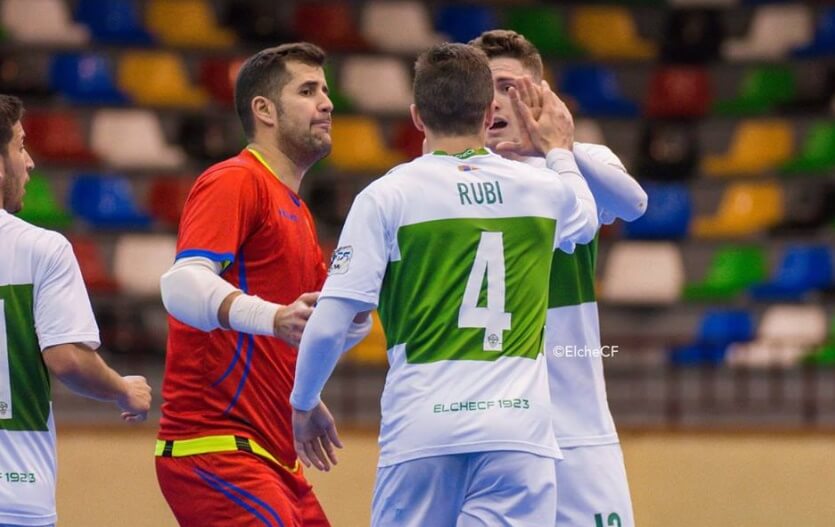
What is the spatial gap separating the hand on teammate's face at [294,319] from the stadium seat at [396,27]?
1128 cm

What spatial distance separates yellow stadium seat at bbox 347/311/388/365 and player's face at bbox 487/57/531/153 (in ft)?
23.7

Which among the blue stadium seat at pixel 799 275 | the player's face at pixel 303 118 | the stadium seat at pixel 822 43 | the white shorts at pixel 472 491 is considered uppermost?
the stadium seat at pixel 822 43

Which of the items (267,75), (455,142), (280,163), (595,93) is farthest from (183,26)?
(455,142)

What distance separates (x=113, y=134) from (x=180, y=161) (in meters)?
0.67

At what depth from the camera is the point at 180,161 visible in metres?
13.8

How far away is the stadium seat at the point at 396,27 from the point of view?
15.3 m

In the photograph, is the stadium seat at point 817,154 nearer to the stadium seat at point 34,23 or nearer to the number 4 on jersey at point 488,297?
the stadium seat at point 34,23

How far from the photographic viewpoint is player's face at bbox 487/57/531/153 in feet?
15.5

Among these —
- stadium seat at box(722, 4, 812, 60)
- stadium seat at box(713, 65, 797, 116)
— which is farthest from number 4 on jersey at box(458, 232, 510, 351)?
stadium seat at box(722, 4, 812, 60)

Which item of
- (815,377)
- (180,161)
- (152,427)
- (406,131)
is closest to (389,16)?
(406,131)

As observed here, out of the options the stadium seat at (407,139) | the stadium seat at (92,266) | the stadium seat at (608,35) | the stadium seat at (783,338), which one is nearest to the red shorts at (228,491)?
the stadium seat at (783,338)

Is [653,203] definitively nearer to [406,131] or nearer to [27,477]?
[406,131]

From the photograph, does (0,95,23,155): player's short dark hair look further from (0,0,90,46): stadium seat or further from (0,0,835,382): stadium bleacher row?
(0,0,90,46): stadium seat

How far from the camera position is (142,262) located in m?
12.9
